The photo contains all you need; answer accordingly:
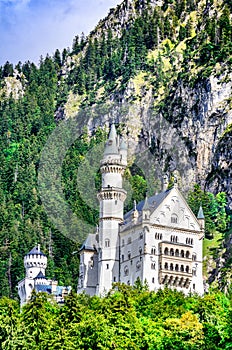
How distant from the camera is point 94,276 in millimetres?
140250

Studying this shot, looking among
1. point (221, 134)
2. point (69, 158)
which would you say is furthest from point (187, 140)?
point (69, 158)

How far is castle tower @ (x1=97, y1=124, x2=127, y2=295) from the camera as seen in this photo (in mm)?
137125

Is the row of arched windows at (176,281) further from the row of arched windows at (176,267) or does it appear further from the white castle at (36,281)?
the white castle at (36,281)

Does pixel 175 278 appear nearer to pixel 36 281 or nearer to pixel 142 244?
pixel 142 244

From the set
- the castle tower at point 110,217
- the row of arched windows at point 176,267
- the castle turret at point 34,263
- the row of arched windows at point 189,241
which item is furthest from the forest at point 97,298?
the castle tower at point 110,217

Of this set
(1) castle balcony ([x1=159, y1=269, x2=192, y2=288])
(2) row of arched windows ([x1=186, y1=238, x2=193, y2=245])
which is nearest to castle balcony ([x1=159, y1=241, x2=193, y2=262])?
(2) row of arched windows ([x1=186, y1=238, x2=193, y2=245])

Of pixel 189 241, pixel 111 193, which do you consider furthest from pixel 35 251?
pixel 189 241

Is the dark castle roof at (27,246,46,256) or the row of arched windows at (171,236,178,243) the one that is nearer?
the row of arched windows at (171,236,178,243)

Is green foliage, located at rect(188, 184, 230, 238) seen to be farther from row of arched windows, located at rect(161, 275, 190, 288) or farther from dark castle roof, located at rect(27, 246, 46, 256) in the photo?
dark castle roof, located at rect(27, 246, 46, 256)

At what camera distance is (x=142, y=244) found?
438 ft

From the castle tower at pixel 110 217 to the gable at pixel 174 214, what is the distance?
250 inches

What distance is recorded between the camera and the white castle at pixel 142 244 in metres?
133

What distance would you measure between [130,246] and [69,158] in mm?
59730

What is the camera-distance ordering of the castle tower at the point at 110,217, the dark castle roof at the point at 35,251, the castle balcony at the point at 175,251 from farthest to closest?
the dark castle roof at the point at 35,251, the castle tower at the point at 110,217, the castle balcony at the point at 175,251
